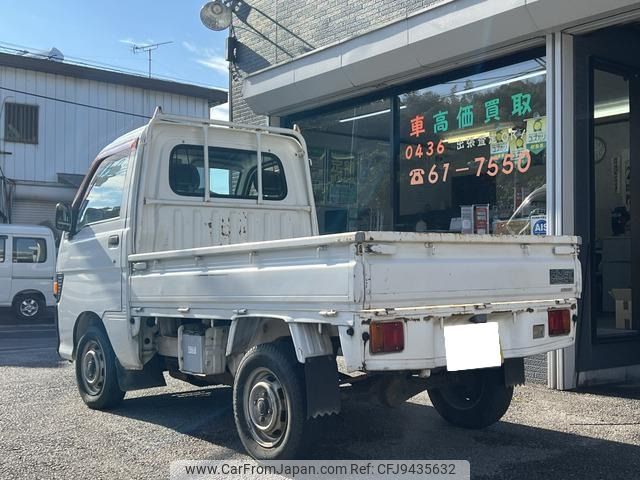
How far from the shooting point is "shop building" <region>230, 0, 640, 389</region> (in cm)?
720

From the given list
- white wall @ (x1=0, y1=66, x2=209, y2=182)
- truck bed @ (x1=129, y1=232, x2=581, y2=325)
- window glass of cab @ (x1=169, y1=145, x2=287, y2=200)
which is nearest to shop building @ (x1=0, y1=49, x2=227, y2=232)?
white wall @ (x1=0, y1=66, x2=209, y2=182)

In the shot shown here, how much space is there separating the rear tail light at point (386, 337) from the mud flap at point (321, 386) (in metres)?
0.54

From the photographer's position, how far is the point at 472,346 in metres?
4.25

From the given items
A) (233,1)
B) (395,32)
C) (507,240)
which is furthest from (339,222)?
(507,240)

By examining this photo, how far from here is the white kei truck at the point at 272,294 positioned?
13.2ft

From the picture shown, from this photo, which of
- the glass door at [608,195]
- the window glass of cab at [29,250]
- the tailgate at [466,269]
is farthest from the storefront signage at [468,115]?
the window glass of cab at [29,250]

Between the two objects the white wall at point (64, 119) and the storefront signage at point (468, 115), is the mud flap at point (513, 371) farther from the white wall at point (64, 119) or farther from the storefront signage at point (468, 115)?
the white wall at point (64, 119)

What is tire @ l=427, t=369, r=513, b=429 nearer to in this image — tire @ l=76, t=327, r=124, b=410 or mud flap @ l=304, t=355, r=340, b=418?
mud flap @ l=304, t=355, r=340, b=418

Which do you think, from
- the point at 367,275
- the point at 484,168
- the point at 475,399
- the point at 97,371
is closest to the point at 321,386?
the point at 367,275

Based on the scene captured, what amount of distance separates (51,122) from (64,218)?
1586 cm

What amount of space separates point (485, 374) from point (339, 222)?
581cm

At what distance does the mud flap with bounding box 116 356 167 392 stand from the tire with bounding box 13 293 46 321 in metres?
10.3

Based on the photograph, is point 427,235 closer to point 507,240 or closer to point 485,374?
point 507,240

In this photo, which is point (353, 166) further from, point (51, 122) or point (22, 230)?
point (51, 122)
